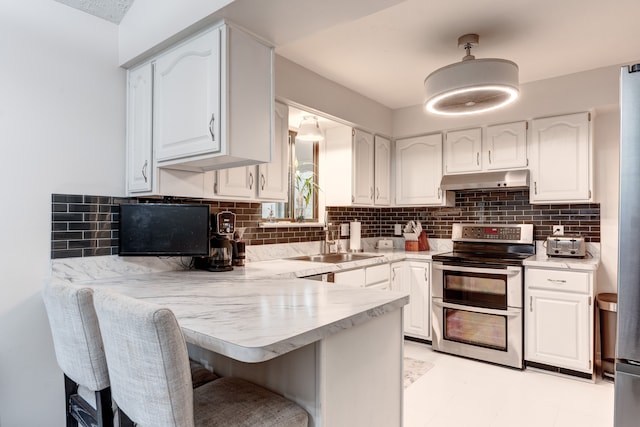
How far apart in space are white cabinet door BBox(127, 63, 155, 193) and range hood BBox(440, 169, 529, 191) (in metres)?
2.70

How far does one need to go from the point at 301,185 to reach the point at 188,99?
1784 millimetres

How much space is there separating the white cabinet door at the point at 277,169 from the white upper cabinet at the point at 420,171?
166cm

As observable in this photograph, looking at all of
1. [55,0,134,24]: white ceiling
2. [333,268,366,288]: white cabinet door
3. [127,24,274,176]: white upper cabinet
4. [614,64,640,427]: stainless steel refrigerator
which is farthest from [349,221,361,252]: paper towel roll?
[614,64,640,427]: stainless steel refrigerator

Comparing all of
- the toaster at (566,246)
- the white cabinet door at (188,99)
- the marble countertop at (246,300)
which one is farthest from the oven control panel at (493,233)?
the white cabinet door at (188,99)

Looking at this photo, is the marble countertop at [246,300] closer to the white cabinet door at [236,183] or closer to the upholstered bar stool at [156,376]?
the upholstered bar stool at [156,376]

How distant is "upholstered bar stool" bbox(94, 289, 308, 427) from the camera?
0.92 metres

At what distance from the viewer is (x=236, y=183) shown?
8.29ft

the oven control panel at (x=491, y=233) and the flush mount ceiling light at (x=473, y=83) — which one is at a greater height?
the flush mount ceiling light at (x=473, y=83)

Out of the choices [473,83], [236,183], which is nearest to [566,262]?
[473,83]

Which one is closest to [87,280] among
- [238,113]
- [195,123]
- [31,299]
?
[31,299]

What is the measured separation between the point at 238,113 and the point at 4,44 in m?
1.20

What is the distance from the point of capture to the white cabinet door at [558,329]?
279cm

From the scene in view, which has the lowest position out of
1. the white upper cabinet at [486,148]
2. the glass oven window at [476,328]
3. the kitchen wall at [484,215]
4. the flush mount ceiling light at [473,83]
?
the glass oven window at [476,328]

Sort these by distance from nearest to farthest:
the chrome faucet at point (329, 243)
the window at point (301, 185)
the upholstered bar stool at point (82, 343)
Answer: the upholstered bar stool at point (82, 343) → the window at point (301, 185) → the chrome faucet at point (329, 243)
